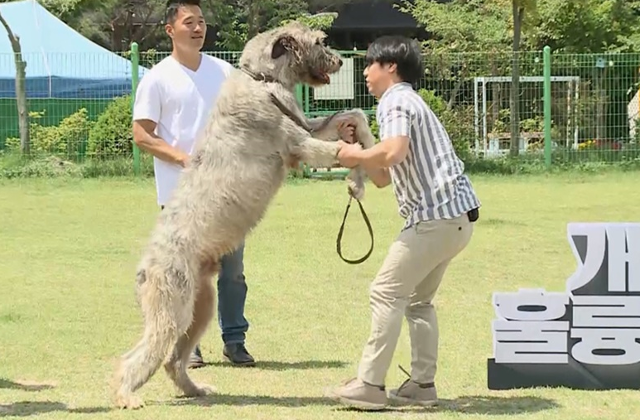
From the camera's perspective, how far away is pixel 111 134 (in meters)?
21.4

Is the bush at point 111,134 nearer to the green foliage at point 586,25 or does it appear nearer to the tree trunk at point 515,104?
the tree trunk at point 515,104

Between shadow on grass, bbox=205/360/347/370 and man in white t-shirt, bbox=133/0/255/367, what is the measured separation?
909 millimetres

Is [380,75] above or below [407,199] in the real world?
above

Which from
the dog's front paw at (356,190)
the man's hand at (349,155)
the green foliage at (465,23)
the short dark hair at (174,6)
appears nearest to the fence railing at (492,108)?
the green foliage at (465,23)

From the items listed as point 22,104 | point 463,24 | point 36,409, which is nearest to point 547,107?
point 463,24

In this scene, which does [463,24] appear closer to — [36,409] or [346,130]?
[346,130]

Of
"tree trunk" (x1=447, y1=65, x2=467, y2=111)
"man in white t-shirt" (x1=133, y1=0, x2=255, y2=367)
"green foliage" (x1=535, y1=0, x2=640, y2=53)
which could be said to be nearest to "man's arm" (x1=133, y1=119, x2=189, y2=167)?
"man in white t-shirt" (x1=133, y1=0, x2=255, y2=367)

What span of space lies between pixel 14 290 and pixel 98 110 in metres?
12.6

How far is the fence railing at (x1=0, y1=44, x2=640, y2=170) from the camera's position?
2145cm

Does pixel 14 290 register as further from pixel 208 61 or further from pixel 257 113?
pixel 257 113

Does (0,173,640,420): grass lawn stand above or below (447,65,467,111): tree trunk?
below

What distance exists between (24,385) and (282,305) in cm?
304

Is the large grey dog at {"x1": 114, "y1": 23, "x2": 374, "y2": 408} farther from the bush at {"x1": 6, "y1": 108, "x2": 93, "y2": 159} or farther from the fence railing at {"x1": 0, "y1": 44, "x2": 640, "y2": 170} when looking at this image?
the bush at {"x1": 6, "y1": 108, "x2": 93, "y2": 159}

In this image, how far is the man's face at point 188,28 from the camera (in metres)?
7.04
